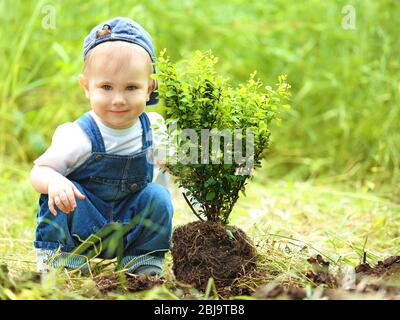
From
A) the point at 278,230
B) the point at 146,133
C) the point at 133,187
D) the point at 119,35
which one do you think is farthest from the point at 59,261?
the point at 278,230

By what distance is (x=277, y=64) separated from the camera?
16.2ft

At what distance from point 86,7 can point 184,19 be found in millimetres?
681

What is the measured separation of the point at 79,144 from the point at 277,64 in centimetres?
289

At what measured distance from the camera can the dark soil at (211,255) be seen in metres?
2.09

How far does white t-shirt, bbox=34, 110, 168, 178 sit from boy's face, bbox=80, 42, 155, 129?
4 centimetres

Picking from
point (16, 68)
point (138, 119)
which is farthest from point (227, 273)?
point (16, 68)

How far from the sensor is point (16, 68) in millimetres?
4117

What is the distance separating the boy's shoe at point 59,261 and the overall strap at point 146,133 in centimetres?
44

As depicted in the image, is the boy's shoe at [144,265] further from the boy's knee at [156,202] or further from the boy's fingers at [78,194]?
the boy's fingers at [78,194]

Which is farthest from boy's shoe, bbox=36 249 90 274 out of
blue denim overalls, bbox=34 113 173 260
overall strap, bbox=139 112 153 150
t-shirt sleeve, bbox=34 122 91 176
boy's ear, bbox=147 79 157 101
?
boy's ear, bbox=147 79 157 101

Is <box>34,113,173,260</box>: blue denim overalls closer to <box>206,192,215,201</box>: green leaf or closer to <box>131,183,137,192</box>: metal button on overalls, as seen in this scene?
<box>131,183,137,192</box>: metal button on overalls

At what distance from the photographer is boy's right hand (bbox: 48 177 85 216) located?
212 cm
